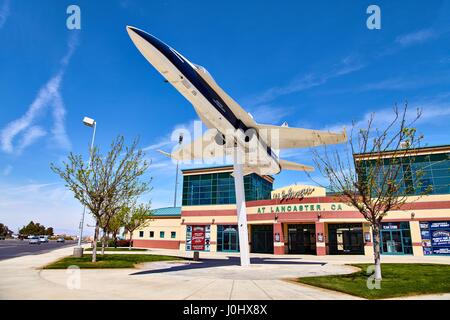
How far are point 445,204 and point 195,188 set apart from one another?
33310 mm

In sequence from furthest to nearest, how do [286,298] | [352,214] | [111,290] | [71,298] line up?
1. [352,214]
2. [111,290]
3. [286,298]
4. [71,298]

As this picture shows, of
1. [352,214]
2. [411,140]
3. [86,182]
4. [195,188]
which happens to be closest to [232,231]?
[195,188]

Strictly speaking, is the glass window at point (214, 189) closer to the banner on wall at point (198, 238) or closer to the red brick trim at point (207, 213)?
the red brick trim at point (207, 213)

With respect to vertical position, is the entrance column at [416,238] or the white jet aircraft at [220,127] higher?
the white jet aircraft at [220,127]

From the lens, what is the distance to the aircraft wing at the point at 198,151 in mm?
26072

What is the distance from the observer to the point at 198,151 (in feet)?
89.4

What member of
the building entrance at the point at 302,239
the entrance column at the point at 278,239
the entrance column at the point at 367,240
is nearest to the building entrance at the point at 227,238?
the entrance column at the point at 278,239

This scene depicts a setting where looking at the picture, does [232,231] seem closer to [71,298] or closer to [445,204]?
[445,204]

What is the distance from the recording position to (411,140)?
14.1 meters

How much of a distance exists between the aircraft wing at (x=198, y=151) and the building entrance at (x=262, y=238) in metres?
17.6

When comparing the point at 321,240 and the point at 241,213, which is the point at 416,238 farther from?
the point at 241,213

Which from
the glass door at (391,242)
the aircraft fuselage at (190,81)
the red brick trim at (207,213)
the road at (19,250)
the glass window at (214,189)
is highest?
the aircraft fuselage at (190,81)

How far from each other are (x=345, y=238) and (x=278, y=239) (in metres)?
8.48

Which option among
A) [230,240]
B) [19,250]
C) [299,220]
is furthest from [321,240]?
[19,250]
